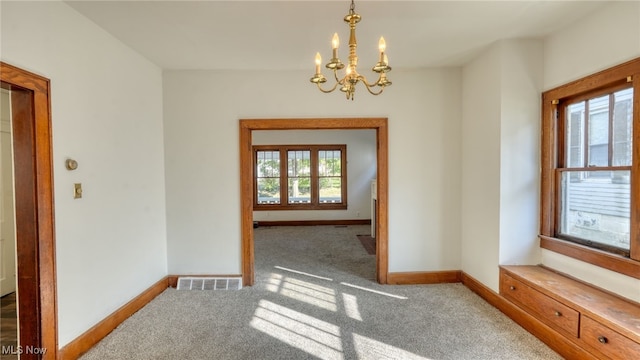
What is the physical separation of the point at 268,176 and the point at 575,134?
6.49 meters

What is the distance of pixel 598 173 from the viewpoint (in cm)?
235

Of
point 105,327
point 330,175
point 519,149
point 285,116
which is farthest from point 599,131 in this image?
point 330,175

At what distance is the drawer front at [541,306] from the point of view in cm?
210

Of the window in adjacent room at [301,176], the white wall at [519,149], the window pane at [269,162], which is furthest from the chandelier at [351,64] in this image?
the window pane at [269,162]

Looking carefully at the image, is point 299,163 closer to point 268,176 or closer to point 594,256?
point 268,176

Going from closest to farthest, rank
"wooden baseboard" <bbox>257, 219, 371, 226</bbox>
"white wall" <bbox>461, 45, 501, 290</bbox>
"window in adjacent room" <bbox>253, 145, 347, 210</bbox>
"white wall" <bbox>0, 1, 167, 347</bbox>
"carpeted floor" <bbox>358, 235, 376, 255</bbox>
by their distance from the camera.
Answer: "white wall" <bbox>0, 1, 167, 347</bbox>
"white wall" <bbox>461, 45, 501, 290</bbox>
"carpeted floor" <bbox>358, 235, 376, 255</bbox>
"wooden baseboard" <bbox>257, 219, 371, 226</bbox>
"window in adjacent room" <bbox>253, 145, 347, 210</bbox>

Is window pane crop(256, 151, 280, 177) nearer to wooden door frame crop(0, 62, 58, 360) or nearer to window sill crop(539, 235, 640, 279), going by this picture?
wooden door frame crop(0, 62, 58, 360)

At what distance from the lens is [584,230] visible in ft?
8.14

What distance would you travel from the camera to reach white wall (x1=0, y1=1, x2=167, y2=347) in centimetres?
201

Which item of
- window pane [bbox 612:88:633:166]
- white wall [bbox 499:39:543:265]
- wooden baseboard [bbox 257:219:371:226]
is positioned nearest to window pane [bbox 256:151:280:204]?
wooden baseboard [bbox 257:219:371:226]

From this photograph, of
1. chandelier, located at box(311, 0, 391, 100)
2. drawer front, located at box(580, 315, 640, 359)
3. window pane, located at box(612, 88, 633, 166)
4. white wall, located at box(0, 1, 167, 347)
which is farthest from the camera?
window pane, located at box(612, 88, 633, 166)

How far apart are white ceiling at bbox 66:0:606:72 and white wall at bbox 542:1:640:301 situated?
12cm

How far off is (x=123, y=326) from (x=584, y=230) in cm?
405

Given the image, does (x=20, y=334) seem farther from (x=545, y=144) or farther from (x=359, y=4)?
(x=545, y=144)
